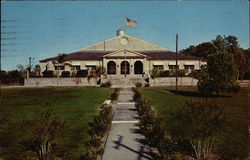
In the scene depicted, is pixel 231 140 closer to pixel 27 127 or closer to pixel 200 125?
pixel 200 125

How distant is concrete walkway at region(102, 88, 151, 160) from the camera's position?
9.55 metres

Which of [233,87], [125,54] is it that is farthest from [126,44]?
[233,87]

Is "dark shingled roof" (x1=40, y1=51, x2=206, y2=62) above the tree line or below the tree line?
above

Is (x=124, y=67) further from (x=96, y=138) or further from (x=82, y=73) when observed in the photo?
(x=96, y=138)

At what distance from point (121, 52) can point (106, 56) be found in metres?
3.23

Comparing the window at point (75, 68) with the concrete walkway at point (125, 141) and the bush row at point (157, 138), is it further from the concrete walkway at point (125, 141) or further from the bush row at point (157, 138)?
the bush row at point (157, 138)

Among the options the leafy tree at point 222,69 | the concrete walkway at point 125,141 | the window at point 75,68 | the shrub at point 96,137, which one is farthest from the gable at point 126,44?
the shrub at point 96,137

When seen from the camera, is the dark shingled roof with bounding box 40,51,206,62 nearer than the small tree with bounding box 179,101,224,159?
No

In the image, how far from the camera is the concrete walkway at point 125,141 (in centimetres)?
955

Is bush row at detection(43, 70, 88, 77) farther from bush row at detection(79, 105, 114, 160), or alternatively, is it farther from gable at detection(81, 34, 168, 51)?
bush row at detection(79, 105, 114, 160)

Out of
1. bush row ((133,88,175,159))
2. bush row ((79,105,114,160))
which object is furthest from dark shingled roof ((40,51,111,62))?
bush row ((133,88,175,159))

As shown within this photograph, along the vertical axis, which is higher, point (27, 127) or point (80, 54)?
point (80, 54)

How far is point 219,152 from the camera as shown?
10.2 m

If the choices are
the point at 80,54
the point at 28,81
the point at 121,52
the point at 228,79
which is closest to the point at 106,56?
the point at 121,52
